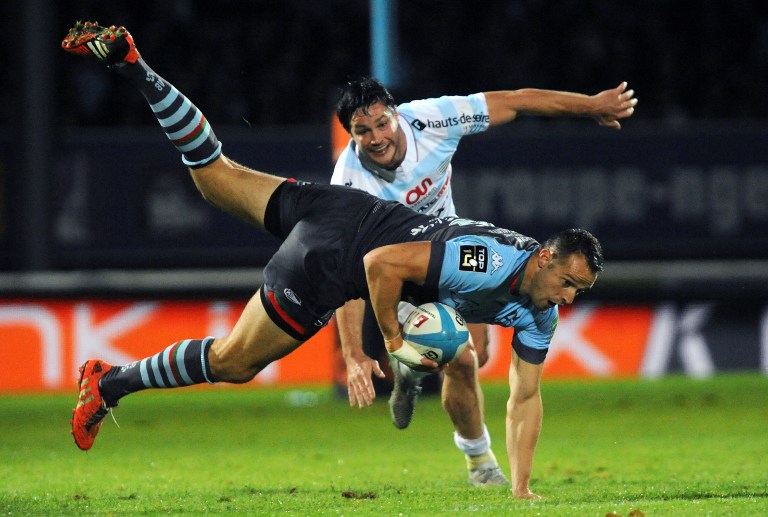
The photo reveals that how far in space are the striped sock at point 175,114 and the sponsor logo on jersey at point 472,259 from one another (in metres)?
1.72

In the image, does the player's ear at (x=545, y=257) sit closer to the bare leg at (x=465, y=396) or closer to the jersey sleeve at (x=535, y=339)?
the jersey sleeve at (x=535, y=339)

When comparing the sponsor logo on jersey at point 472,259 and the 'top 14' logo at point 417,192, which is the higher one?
the 'top 14' logo at point 417,192

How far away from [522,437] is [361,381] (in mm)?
838

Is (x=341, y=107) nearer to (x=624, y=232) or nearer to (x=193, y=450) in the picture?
(x=193, y=450)

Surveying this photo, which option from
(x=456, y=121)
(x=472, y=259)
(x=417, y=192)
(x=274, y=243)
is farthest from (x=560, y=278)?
(x=274, y=243)

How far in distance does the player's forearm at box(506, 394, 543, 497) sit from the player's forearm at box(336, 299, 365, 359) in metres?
0.90

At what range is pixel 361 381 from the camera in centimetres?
673

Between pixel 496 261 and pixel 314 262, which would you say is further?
pixel 314 262

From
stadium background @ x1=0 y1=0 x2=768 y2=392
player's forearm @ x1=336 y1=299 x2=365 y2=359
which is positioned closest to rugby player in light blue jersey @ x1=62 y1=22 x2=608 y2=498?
player's forearm @ x1=336 y1=299 x2=365 y2=359

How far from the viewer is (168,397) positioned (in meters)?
14.6

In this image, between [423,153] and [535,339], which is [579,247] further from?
[423,153]

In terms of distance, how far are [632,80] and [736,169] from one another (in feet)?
9.78

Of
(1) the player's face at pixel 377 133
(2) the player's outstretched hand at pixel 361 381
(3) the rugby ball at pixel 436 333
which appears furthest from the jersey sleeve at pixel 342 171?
(3) the rugby ball at pixel 436 333

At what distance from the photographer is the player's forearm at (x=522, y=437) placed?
671 centimetres
